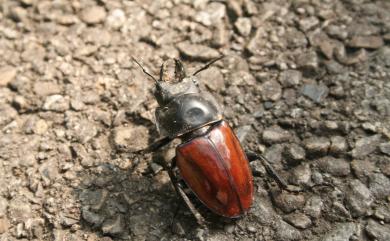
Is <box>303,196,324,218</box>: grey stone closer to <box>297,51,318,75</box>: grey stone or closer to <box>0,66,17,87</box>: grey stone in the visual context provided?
<box>297,51,318,75</box>: grey stone

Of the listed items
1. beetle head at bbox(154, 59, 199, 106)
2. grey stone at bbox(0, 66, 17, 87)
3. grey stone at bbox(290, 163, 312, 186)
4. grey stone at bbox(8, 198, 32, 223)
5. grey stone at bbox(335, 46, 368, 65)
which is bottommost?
grey stone at bbox(8, 198, 32, 223)

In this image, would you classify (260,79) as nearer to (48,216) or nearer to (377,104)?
(377,104)

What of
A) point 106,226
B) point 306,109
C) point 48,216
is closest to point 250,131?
point 306,109

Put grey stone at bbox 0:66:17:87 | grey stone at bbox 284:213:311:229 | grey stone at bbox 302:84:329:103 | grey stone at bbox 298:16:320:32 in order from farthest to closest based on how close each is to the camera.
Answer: grey stone at bbox 298:16:320:32 < grey stone at bbox 0:66:17:87 < grey stone at bbox 302:84:329:103 < grey stone at bbox 284:213:311:229

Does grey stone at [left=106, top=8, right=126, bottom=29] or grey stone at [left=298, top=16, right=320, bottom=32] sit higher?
grey stone at [left=106, top=8, right=126, bottom=29]

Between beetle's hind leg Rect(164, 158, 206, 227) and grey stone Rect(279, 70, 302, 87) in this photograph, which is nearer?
beetle's hind leg Rect(164, 158, 206, 227)

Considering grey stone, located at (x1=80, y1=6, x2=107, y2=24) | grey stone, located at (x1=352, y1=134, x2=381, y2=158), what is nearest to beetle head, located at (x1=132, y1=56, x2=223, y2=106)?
grey stone, located at (x1=80, y1=6, x2=107, y2=24)
